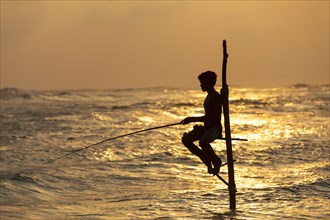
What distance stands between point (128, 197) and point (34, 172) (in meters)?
5.43

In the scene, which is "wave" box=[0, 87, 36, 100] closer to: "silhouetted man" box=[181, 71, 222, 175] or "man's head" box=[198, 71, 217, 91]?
"silhouetted man" box=[181, 71, 222, 175]

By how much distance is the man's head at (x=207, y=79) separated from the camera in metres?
10.4

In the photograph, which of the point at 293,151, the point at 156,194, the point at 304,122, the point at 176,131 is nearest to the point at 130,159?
the point at 293,151

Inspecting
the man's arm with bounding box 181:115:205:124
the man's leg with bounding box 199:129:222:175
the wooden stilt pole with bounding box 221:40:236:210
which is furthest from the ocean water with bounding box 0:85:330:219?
the man's arm with bounding box 181:115:205:124

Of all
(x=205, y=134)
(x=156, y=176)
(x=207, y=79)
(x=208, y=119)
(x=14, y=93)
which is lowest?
(x=156, y=176)

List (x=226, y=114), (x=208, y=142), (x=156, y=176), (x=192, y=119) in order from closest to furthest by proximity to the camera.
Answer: (x=192, y=119)
(x=208, y=142)
(x=226, y=114)
(x=156, y=176)

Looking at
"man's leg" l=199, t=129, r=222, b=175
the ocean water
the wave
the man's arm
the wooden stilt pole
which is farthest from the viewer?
the wave

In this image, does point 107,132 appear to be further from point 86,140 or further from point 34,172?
point 34,172

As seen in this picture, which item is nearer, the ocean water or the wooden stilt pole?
the wooden stilt pole

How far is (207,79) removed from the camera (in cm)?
1039

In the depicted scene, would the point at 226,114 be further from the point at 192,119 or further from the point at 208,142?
the point at 192,119

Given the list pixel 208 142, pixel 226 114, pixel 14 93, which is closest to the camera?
pixel 208 142

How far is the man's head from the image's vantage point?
10359mm

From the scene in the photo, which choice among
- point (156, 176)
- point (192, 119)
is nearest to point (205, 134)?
point (192, 119)
